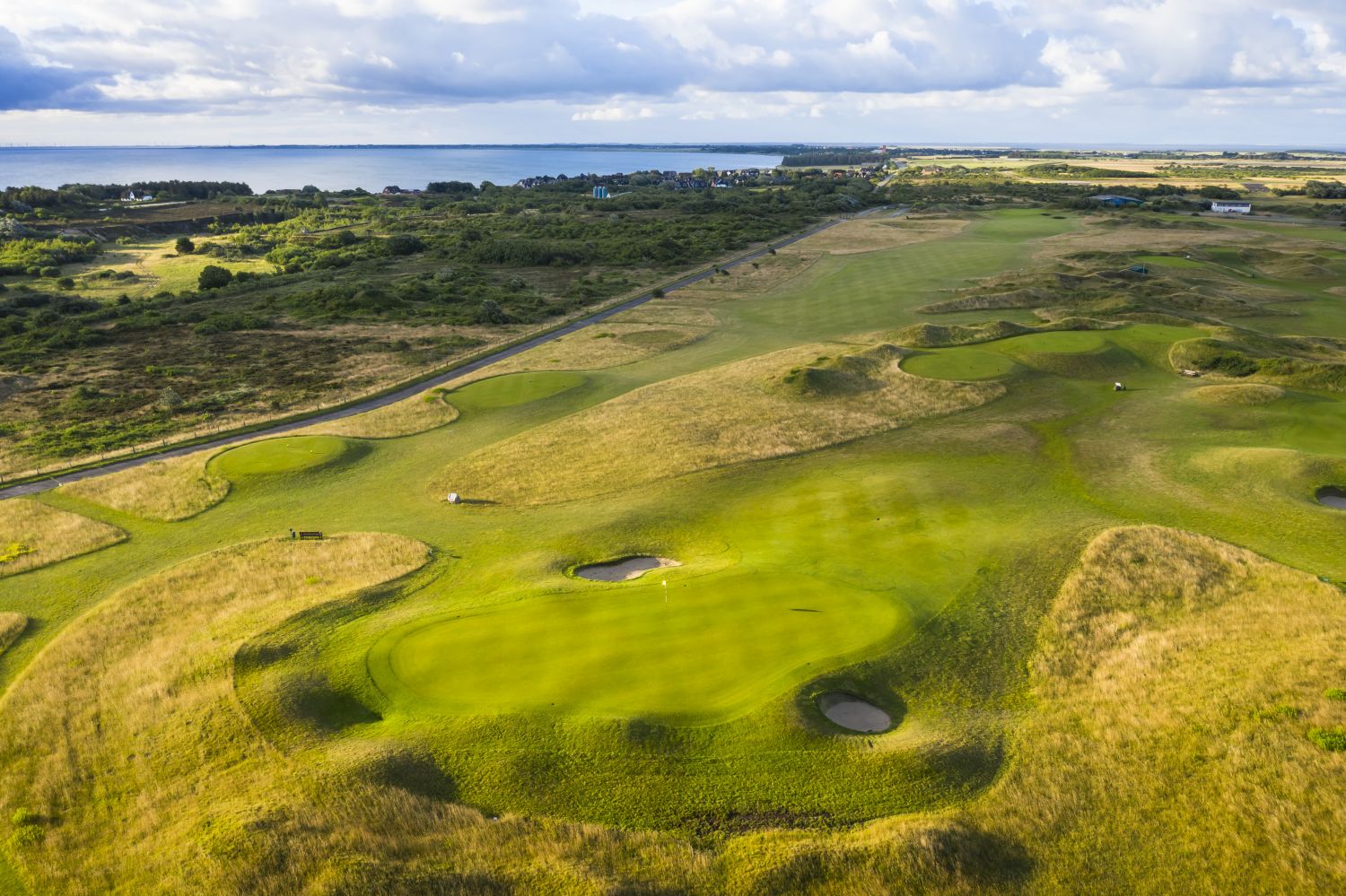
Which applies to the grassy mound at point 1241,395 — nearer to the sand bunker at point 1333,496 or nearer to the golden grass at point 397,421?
the sand bunker at point 1333,496

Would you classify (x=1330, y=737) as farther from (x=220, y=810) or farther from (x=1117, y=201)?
(x=1117, y=201)

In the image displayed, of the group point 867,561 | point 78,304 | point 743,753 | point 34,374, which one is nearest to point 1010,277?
point 867,561

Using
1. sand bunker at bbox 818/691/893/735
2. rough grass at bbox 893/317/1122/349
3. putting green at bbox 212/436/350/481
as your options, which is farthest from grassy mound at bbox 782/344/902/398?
sand bunker at bbox 818/691/893/735

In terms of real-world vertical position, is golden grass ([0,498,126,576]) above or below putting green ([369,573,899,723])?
below

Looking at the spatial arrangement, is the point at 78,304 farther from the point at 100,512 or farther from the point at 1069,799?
the point at 1069,799

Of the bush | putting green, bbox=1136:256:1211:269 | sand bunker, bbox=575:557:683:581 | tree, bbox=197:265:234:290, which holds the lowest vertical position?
sand bunker, bbox=575:557:683:581

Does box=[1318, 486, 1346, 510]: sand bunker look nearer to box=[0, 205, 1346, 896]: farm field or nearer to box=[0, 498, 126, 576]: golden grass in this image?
box=[0, 205, 1346, 896]: farm field
